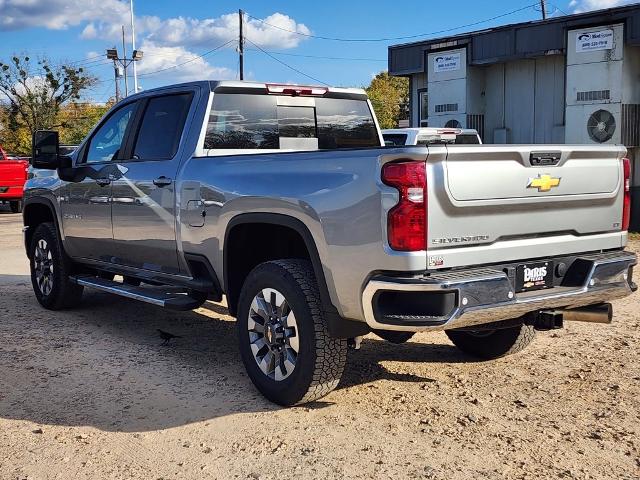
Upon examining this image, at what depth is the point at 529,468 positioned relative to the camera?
352 centimetres

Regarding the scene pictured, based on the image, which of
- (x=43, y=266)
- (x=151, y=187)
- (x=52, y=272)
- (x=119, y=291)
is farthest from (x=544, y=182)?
(x=43, y=266)

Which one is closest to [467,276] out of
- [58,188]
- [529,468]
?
[529,468]

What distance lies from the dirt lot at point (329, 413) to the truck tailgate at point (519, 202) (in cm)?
96

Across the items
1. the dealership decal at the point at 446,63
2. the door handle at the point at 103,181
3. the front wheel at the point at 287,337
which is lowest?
the front wheel at the point at 287,337

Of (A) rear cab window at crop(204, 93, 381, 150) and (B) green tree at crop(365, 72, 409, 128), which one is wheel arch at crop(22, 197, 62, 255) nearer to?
(A) rear cab window at crop(204, 93, 381, 150)

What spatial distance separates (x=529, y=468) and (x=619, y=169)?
6.54 ft

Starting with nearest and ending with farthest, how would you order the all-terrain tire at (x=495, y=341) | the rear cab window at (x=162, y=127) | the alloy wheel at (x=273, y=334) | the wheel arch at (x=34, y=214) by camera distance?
the alloy wheel at (x=273, y=334), the all-terrain tire at (x=495, y=341), the rear cab window at (x=162, y=127), the wheel arch at (x=34, y=214)

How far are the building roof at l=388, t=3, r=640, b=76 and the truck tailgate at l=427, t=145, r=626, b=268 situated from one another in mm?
10900

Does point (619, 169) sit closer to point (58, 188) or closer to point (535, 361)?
point (535, 361)

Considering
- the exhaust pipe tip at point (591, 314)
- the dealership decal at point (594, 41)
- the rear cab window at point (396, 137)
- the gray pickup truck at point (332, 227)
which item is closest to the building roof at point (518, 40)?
the dealership decal at point (594, 41)

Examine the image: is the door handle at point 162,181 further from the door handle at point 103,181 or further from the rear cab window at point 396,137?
the rear cab window at point 396,137

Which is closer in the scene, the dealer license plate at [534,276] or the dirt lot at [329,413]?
the dirt lot at [329,413]

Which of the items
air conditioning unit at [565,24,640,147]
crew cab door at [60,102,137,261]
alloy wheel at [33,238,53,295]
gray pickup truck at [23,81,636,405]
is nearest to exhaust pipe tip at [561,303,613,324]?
gray pickup truck at [23,81,636,405]

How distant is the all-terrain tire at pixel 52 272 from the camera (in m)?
6.93
